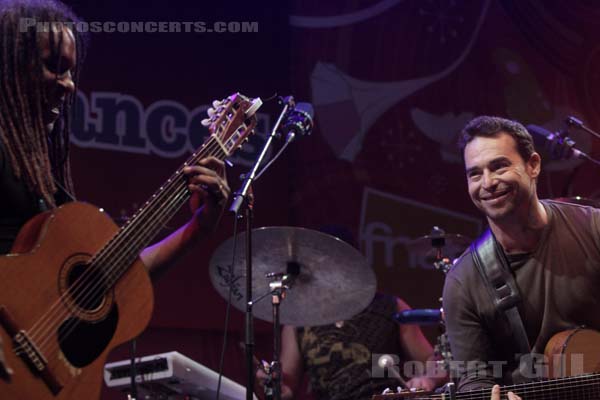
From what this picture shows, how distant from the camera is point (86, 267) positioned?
2455 millimetres

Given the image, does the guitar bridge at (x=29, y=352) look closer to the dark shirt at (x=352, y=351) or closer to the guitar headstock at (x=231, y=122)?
the guitar headstock at (x=231, y=122)

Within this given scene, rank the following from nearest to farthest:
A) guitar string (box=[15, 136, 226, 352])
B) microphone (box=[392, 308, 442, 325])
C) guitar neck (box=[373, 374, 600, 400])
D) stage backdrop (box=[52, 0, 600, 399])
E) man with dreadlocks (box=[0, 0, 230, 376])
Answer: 1. guitar string (box=[15, 136, 226, 352])
2. man with dreadlocks (box=[0, 0, 230, 376])
3. guitar neck (box=[373, 374, 600, 400])
4. microphone (box=[392, 308, 442, 325])
5. stage backdrop (box=[52, 0, 600, 399])

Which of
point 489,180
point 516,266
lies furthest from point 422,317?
point 489,180

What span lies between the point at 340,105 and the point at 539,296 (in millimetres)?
3486

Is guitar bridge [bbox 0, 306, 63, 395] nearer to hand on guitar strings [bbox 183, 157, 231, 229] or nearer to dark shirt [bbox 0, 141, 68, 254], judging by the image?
dark shirt [bbox 0, 141, 68, 254]

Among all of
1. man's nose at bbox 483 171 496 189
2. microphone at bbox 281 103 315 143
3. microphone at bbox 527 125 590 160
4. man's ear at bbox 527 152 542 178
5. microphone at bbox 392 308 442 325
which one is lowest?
microphone at bbox 392 308 442 325

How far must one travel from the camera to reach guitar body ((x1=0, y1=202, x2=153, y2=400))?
7.30 feet

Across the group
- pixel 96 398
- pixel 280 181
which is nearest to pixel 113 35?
pixel 280 181

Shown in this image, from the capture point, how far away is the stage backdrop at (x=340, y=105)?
6227mm

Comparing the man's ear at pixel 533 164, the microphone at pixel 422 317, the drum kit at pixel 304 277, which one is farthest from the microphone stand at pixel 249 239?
the microphone at pixel 422 317

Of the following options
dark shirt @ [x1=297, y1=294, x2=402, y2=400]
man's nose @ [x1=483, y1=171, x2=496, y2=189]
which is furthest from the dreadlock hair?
dark shirt @ [x1=297, y1=294, x2=402, y2=400]

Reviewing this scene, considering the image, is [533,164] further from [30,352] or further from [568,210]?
[30,352]

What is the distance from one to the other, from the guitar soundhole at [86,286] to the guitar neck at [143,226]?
0.08 ft

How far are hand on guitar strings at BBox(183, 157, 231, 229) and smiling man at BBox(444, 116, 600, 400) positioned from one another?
1.62m
